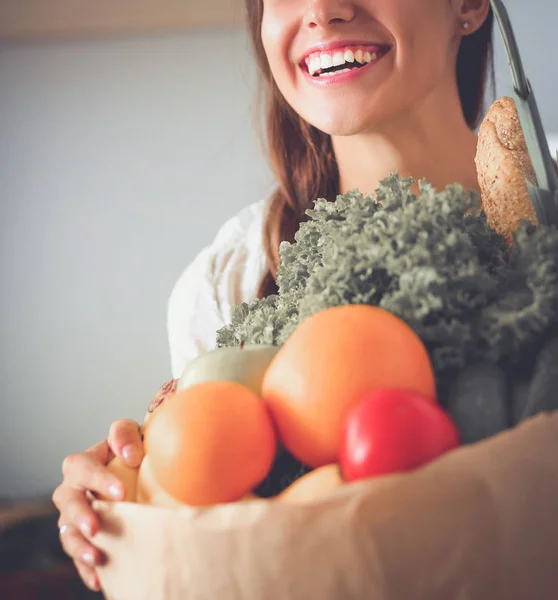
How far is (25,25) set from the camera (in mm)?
1825

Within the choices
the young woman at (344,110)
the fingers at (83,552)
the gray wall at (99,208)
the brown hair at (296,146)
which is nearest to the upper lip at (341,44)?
the young woman at (344,110)

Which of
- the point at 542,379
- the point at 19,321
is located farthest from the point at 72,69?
the point at 542,379

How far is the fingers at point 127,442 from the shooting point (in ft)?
1.53

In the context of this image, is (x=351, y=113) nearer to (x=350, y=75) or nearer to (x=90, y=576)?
(x=350, y=75)

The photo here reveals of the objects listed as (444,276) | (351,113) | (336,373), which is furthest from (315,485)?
(351,113)

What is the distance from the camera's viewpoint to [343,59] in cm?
82

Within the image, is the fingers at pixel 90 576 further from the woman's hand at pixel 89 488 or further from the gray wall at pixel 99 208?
the gray wall at pixel 99 208

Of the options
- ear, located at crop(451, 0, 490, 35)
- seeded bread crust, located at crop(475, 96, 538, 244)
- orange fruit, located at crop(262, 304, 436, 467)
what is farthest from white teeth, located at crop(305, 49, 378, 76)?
orange fruit, located at crop(262, 304, 436, 467)

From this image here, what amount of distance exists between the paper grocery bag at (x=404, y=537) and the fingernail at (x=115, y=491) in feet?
0.33

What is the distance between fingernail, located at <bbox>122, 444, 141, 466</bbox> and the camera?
46cm

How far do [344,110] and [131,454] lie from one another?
55 centimetres

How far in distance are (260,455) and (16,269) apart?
1.83 metres

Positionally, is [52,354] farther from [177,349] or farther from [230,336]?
[230,336]

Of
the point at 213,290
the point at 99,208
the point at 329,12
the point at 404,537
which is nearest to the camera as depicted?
the point at 404,537
